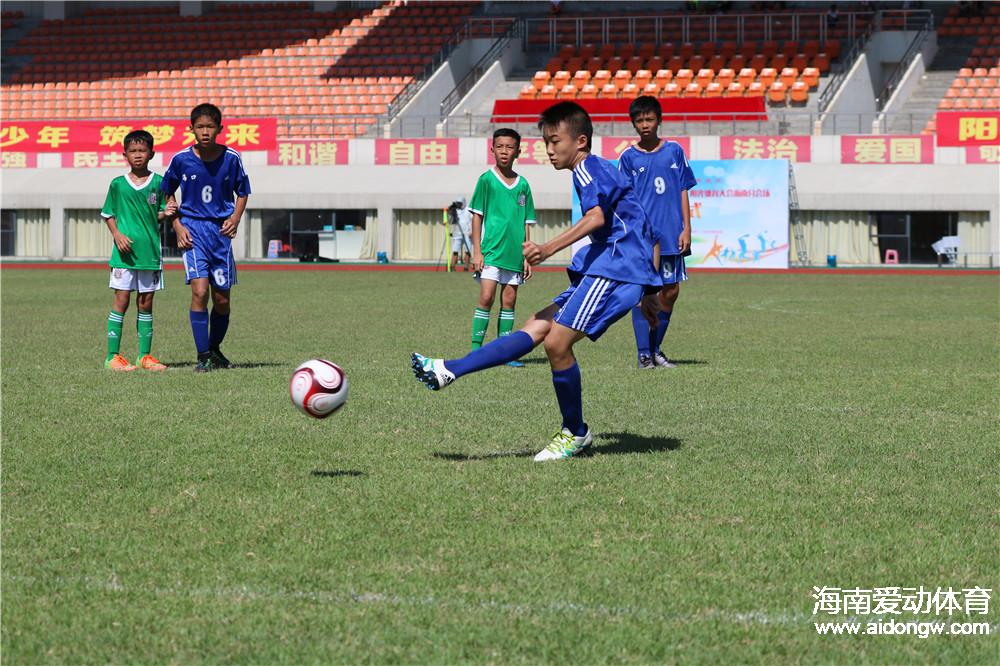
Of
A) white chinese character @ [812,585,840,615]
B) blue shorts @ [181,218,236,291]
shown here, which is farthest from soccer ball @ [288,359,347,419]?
blue shorts @ [181,218,236,291]

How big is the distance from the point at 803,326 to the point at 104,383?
8883 millimetres

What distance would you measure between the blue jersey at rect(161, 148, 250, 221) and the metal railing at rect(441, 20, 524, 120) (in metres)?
32.2

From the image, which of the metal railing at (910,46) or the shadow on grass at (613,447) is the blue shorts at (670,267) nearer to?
the shadow on grass at (613,447)

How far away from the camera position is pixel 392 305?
65.6 ft

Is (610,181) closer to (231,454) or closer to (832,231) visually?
(231,454)

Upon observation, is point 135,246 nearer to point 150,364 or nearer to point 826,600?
point 150,364

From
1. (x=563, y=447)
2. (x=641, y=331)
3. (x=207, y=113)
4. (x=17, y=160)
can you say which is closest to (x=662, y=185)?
(x=641, y=331)

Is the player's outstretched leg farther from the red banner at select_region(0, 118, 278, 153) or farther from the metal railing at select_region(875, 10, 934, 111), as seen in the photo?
the red banner at select_region(0, 118, 278, 153)

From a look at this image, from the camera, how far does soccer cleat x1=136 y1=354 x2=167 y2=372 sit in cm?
1077

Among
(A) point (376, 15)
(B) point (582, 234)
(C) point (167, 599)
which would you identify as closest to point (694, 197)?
(A) point (376, 15)

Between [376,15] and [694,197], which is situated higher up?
[376,15]

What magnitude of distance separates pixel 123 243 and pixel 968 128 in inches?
1218

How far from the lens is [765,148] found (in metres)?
38.1

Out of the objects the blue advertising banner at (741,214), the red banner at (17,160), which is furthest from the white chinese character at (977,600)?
the red banner at (17,160)
